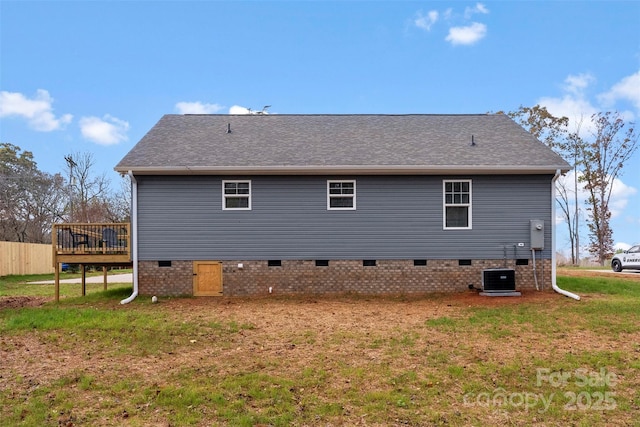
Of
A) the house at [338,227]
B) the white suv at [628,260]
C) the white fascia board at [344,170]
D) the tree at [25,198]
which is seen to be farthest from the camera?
the tree at [25,198]

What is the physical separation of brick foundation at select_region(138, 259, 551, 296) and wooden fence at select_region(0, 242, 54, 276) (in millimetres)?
Result: 15137

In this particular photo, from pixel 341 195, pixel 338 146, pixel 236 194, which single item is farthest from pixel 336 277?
pixel 338 146

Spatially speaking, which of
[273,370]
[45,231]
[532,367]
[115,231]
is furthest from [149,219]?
[45,231]

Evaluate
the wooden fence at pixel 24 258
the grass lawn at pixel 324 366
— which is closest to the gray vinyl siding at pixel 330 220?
the grass lawn at pixel 324 366

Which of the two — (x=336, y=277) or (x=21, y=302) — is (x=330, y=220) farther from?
(x=21, y=302)

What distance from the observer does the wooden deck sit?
456 inches

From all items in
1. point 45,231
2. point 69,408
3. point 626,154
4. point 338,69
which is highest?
point 338,69

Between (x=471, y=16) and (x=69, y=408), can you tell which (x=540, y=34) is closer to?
(x=471, y=16)

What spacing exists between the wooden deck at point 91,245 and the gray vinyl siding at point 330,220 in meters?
0.67

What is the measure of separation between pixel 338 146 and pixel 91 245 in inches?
297

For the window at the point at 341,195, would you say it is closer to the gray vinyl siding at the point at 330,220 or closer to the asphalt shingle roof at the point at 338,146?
the gray vinyl siding at the point at 330,220

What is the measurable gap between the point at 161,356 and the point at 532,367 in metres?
5.37

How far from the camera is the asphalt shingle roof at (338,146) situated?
11.3 metres

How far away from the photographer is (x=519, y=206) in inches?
460
